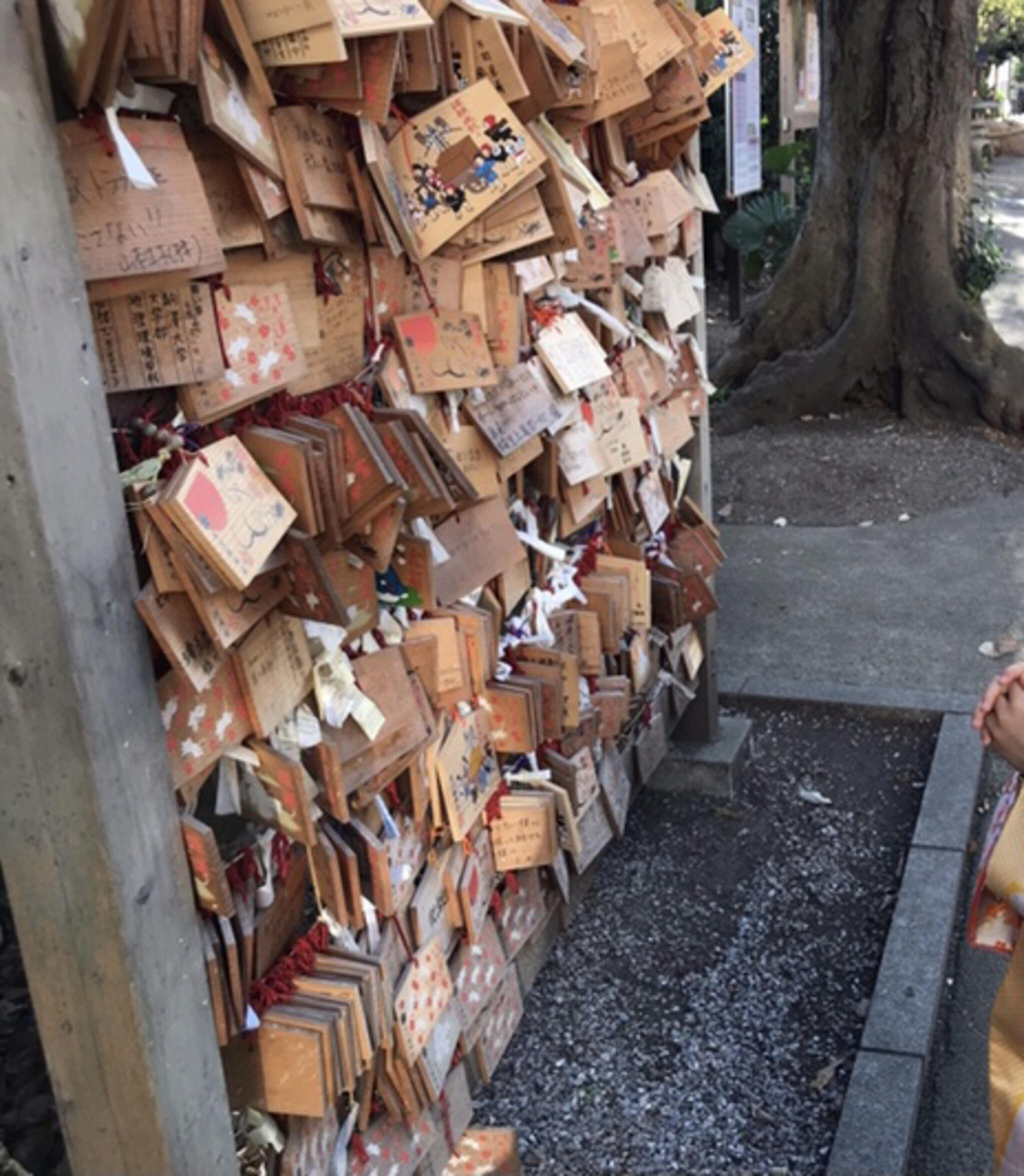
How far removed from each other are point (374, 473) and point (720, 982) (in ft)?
6.32

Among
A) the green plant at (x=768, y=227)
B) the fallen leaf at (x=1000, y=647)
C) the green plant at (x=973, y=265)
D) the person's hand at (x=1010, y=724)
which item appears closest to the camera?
the person's hand at (x=1010, y=724)

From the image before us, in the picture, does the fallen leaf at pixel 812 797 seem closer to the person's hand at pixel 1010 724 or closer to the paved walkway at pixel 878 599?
the paved walkway at pixel 878 599

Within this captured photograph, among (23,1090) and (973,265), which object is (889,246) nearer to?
(973,265)

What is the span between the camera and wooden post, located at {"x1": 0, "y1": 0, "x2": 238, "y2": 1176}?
1364mm

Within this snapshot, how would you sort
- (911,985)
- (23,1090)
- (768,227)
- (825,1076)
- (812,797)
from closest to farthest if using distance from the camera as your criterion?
(23,1090) → (825,1076) → (911,985) → (812,797) → (768,227)

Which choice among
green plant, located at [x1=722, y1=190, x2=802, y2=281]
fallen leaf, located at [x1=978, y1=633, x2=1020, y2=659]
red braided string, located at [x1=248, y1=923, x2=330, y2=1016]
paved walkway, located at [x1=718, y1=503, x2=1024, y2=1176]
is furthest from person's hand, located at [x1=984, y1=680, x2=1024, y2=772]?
green plant, located at [x1=722, y1=190, x2=802, y2=281]

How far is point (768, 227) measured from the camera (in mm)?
10727

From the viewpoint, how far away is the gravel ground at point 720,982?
2697mm

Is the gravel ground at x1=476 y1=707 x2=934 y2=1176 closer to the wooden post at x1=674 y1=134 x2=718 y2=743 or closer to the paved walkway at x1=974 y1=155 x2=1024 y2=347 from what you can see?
the wooden post at x1=674 y1=134 x2=718 y2=743

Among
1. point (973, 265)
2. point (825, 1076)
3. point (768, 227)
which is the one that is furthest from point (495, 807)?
point (768, 227)

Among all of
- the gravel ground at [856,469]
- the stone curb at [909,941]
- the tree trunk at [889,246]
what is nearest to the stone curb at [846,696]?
the stone curb at [909,941]

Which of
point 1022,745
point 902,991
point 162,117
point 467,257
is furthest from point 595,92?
point 902,991

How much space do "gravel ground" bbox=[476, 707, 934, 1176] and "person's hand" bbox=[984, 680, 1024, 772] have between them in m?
1.21

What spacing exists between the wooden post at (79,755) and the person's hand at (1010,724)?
3.69 ft
